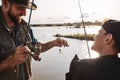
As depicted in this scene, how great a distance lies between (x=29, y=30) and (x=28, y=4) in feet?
1.62

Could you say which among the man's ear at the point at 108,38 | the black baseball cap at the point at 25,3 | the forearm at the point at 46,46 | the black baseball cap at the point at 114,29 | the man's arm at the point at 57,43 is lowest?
the forearm at the point at 46,46

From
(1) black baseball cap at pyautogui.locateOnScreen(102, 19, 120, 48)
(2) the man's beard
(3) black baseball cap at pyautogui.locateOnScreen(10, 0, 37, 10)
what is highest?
(3) black baseball cap at pyautogui.locateOnScreen(10, 0, 37, 10)

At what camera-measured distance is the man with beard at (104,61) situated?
3.83 m

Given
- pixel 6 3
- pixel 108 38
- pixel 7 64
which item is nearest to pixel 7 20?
pixel 6 3

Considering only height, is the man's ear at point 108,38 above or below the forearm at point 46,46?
above

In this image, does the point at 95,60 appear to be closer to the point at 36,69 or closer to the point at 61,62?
the point at 36,69

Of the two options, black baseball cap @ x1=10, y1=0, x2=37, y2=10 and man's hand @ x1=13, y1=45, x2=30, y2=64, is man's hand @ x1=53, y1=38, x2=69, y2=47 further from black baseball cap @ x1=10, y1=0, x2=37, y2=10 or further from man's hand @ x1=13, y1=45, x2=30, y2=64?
Answer: man's hand @ x1=13, y1=45, x2=30, y2=64

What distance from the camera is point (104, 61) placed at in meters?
3.87

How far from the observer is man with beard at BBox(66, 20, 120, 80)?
3.83 metres

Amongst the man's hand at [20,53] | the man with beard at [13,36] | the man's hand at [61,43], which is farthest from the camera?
the man's hand at [61,43]

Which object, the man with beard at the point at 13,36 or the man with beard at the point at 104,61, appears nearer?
the man with beard at the point at 104,61

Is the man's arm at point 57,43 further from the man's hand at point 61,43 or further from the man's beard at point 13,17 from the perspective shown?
the man's beard at point 13,17

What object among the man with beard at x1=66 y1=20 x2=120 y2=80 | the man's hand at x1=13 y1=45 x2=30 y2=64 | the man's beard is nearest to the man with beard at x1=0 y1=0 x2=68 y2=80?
the man's beard

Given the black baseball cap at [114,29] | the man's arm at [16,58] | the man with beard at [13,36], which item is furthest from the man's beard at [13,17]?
the black baseball cap at [114,29]
